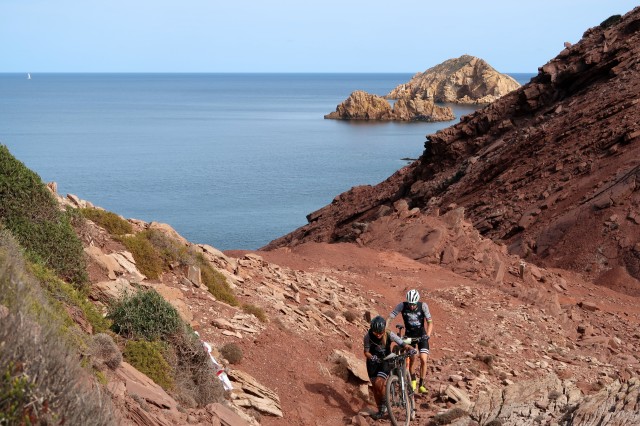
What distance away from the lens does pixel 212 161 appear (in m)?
84.9

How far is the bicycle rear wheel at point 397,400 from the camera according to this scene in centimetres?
1041

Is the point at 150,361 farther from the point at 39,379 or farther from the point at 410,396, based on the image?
the point at 39,379

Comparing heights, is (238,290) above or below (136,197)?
above

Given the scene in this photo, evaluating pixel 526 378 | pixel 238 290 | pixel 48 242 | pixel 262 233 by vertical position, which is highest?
pixel 48 242

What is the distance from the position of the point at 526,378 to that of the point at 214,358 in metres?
6.28

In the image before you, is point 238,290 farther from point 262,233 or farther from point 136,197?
point 136,197

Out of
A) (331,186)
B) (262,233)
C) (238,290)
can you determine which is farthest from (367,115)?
(238,290)

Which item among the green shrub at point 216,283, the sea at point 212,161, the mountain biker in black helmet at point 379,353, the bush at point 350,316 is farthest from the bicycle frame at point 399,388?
the sea at point 212,161

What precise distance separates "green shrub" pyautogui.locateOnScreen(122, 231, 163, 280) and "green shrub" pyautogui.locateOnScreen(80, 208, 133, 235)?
657 mm

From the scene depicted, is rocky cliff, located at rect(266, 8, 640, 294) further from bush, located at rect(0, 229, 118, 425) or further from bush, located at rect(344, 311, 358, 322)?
bush, located at rect(0, 229, 118, 425)

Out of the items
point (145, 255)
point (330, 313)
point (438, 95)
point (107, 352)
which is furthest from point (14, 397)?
point (438, 95)

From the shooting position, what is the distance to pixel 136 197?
6334cm

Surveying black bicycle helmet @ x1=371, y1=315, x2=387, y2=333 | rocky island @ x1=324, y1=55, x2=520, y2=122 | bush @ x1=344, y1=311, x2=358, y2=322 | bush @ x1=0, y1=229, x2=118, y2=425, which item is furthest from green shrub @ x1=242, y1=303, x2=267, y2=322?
rocky island @ x1=324, y1=55, x2=520, y2=122

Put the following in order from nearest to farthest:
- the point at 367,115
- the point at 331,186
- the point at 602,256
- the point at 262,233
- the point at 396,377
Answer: the point at 396,377 → the point at 602,256 → the point at 262,233 → the point at 331,186 → the point at 367,115
